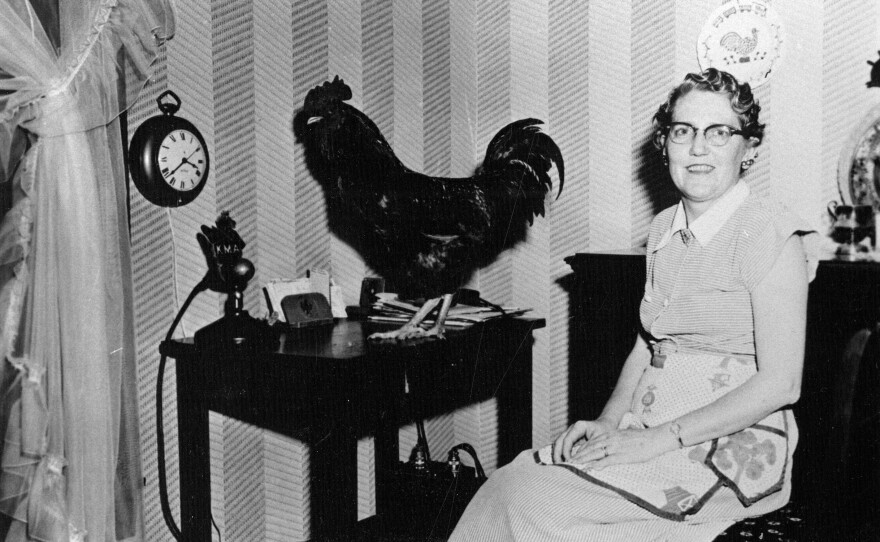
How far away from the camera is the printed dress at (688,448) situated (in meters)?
1.50

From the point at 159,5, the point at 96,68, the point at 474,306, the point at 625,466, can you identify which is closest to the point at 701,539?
the point at 625,466

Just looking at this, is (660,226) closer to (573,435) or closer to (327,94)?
(573,435)

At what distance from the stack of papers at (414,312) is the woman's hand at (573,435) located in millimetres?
909

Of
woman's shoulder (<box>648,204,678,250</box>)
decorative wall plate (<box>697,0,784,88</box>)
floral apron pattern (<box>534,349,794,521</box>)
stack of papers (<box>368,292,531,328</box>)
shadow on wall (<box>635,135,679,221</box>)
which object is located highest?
decorative wall plate (<box>697,0,784,88</box>)

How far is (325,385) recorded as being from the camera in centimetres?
204

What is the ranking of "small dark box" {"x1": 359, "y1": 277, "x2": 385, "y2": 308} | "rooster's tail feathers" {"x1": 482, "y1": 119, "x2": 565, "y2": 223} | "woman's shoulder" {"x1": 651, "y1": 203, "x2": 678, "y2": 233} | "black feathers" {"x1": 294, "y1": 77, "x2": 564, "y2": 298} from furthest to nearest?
"small dark box" {"x1": 359, "y1": 277, "x2": 385, "y2": 308}, "rooster's tail feathers" {"x1": 482, "y1": 119, "x2": 565, "y2": 223}, "black feathers" {"x1": 294, "y1": 77, "x2": 564, "y2": 298}, "woman's shoulder" {"x1": 651, "y1": 203, "x2": 678, "y2": 233}

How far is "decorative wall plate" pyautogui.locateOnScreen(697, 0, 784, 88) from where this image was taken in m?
2.70

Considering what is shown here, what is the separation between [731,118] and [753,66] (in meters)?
1.16

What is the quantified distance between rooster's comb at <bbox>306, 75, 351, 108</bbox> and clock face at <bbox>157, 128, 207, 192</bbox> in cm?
39

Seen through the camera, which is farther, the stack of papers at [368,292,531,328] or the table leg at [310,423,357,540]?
the stack of papers at [368,292,531,328]

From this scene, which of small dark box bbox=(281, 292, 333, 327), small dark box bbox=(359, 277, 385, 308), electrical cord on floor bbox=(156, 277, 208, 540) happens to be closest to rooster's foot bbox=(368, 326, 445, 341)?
small dark box bbox=(281, 292, 333, 327)

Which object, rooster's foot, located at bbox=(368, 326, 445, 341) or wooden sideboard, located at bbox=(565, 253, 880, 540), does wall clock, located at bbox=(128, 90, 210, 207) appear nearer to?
rooster's foot, located at bbox=(368, 326, 445, 341)

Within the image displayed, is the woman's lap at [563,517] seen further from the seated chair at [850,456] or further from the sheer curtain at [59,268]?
the sheer curtain at [59,268]

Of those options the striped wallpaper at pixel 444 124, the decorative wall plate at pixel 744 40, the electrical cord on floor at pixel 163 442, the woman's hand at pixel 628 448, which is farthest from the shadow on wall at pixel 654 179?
the electrical cord on floor at pixel 163 442
